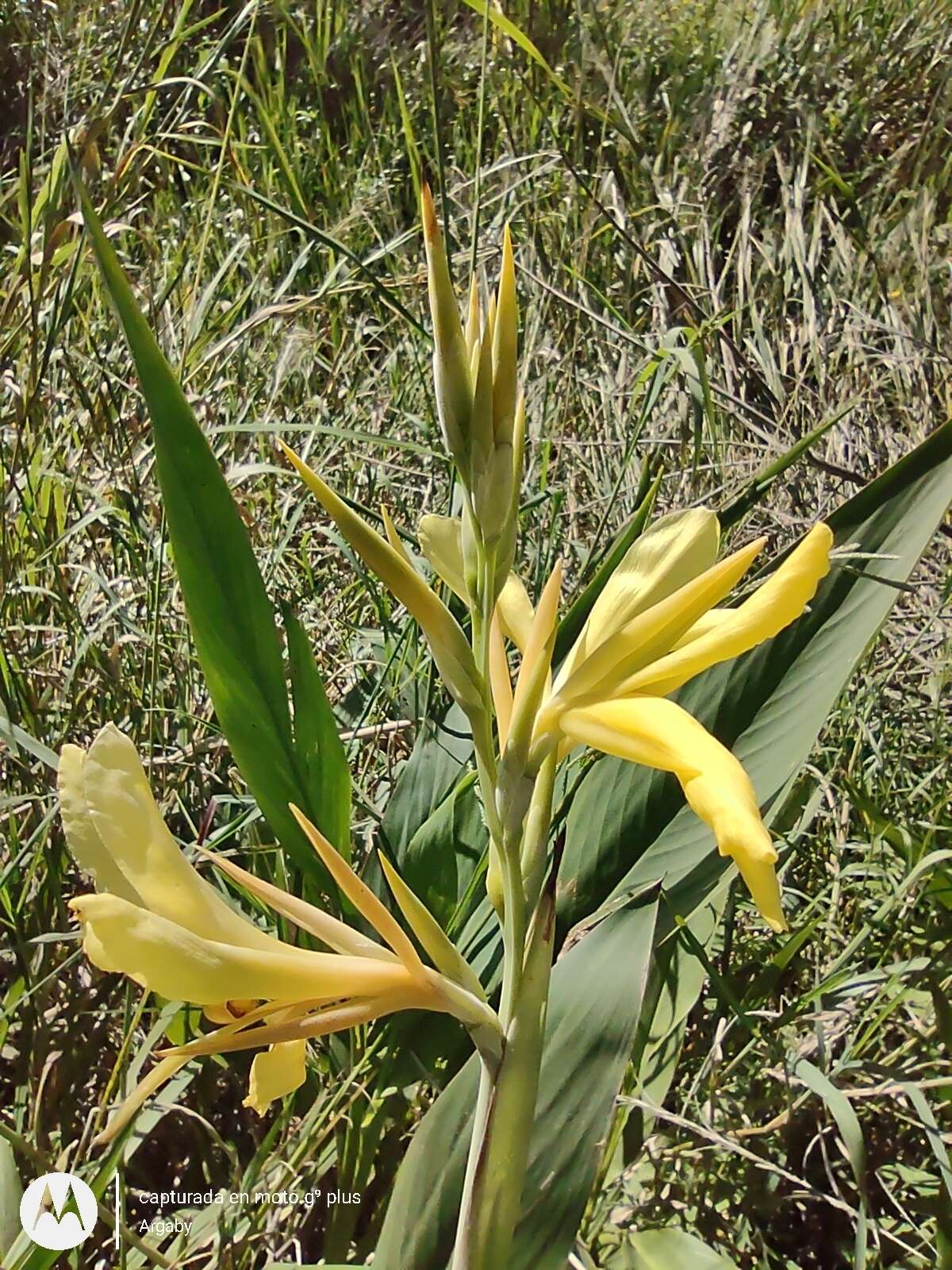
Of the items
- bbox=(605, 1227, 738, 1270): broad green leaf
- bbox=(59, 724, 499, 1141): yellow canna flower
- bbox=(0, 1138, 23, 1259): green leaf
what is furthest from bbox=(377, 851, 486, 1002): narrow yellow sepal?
bbox=(0, 1138, 23, 1259): green leaf

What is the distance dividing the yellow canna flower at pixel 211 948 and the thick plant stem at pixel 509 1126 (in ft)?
0.05

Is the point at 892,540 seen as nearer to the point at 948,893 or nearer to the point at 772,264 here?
the point at 948,893

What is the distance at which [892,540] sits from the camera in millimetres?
712

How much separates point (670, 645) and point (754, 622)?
0.04m

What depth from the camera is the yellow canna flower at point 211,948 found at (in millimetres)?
361

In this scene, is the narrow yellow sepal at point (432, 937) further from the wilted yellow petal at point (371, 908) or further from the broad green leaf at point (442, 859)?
the broad green leaf at point (442, 859)

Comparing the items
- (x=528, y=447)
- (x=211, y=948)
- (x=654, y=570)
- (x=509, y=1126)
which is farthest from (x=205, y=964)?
(x=528, y=447)

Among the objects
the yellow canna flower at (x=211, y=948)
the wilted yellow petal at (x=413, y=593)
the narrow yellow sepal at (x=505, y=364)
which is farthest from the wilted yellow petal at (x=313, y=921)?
the narrow yellow sepal at (x=505, y=364)

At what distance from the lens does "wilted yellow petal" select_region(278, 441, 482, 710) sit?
0.40 meters

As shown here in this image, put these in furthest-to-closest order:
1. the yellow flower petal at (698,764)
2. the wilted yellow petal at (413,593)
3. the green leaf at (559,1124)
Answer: the green leaf at (559,1124), the wilted yellow petal at (413,593), the yellow flower petal at (698,764)

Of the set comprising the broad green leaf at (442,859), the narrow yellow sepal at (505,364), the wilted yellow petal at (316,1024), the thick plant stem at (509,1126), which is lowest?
the broad green leaf at (442,859)

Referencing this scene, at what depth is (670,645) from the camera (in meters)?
0.42

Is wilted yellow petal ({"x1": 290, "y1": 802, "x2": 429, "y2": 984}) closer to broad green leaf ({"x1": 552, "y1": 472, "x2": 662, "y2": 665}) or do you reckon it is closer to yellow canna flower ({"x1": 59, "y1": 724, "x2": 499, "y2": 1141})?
yellow canna flower ({"x1": 59, "y1": 724, "x2": 499, "y2": 1141})

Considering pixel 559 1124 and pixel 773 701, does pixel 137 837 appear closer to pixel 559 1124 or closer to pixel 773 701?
pixel 559 1124
